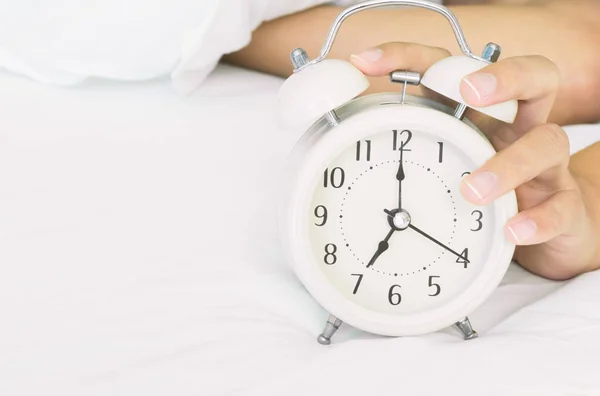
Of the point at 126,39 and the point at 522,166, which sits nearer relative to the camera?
the point at 522,166

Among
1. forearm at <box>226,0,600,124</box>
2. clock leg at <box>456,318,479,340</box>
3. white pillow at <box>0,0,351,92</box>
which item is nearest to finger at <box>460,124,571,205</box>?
clock leg at <box>456,318,479,340</box>

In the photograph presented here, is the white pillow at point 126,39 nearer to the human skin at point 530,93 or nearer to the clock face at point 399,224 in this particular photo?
the human skin at point 530,93

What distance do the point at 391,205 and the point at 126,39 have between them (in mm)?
588

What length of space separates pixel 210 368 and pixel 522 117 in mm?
376

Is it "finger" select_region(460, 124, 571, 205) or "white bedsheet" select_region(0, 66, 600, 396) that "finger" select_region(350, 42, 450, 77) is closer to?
"finger" select_region(460, 124, 571, 205)

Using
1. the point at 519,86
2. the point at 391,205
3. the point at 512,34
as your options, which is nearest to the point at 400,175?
the point at 391,205

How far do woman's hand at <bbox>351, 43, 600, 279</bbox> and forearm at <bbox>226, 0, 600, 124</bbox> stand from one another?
312 millimetres

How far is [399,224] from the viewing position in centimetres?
66

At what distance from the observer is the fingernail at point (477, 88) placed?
63cm

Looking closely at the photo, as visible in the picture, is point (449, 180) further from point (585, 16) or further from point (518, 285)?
point (585, 16)

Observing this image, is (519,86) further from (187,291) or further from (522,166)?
(187,291)

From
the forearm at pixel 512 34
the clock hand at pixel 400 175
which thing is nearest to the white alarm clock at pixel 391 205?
the clock hand at pixel 400 175

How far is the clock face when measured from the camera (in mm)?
660

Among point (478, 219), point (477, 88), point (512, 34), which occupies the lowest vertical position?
point (478, 219)
